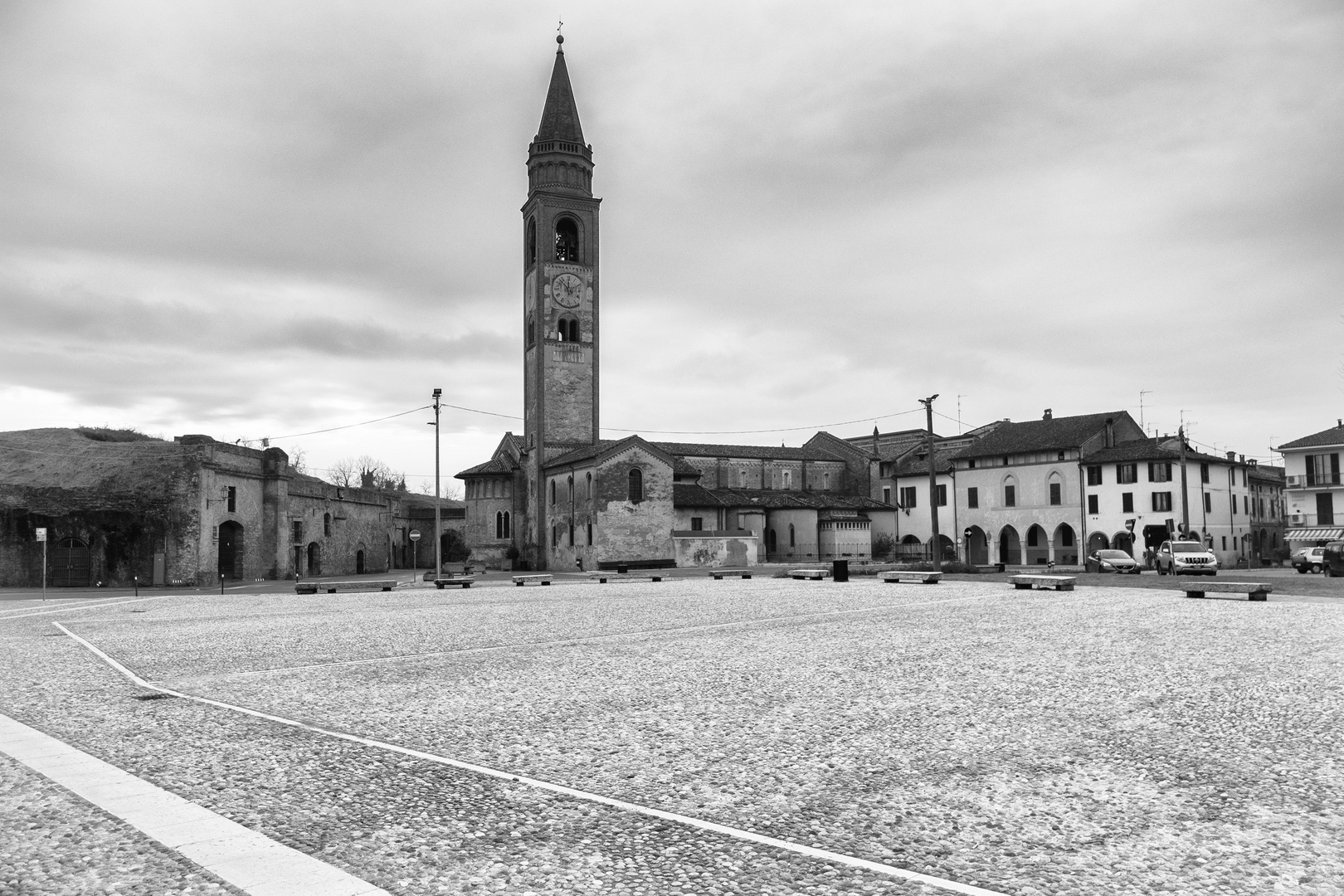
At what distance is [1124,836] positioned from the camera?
5250 mm

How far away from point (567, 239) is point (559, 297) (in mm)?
4487

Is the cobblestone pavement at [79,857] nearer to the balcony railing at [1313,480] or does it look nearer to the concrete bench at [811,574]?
the concrete bench at [811,574]

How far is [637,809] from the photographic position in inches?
229

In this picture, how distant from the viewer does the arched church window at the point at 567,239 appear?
6166 centimetres

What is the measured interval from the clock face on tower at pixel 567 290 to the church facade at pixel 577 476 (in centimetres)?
7

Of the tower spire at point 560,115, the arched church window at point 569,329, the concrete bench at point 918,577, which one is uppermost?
the tower spire at point 560,115

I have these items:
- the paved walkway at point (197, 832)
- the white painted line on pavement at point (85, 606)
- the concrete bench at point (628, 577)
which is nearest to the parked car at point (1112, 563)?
the concrete bench at point (628, 577)

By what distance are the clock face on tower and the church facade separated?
0.07 meters

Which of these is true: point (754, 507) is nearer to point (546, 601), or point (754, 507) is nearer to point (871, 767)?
point (546, 601)

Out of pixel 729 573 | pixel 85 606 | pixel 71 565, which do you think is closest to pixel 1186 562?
pixel 729 573

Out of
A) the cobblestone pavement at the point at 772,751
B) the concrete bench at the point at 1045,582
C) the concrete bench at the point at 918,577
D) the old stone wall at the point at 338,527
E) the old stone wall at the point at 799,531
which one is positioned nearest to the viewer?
the cobblestone pavement at the point at 772,751

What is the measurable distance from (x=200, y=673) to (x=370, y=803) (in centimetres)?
752

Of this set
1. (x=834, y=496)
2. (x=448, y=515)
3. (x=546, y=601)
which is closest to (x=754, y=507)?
(x=834, y=496)

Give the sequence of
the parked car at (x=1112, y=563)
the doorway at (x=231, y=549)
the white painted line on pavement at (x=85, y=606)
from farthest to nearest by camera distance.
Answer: the doorway at (x=231, y=549) → the parked car at (x=1112, y=563) → the white painted line on pavement at (x=85, y=606)
